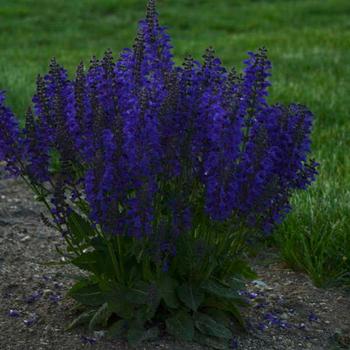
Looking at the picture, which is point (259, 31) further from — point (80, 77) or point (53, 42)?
point (80, 77)

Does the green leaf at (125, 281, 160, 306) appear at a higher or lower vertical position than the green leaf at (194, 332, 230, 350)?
higher

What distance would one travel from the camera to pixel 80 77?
3.14m

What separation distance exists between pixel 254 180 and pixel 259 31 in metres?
10.2

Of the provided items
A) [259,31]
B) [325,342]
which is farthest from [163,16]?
[325,342]

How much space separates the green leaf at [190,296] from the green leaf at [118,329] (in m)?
0.30

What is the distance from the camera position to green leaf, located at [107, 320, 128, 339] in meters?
3.30

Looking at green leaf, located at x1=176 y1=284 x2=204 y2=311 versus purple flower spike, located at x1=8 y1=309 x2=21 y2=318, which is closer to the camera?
green leaf, located at x1=176 y1=284 x2=204 y2=311

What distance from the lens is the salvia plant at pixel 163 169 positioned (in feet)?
9.59

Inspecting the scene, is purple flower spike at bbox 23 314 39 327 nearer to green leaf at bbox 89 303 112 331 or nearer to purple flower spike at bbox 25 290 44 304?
purple flower spike at bbox 25 290 44 304

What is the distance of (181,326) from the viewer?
3268 millimetres

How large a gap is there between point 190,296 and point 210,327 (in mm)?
217

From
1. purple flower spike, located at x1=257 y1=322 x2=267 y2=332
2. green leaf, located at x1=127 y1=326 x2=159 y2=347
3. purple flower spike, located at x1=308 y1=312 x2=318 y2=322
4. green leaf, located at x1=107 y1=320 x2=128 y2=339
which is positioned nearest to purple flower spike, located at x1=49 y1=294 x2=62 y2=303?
green leaf, located at x1=107 y1=320 x2=128 y2=339

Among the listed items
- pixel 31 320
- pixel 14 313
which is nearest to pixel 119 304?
pixel 31 320

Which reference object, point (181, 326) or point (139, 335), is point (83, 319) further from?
point (181, 326)
